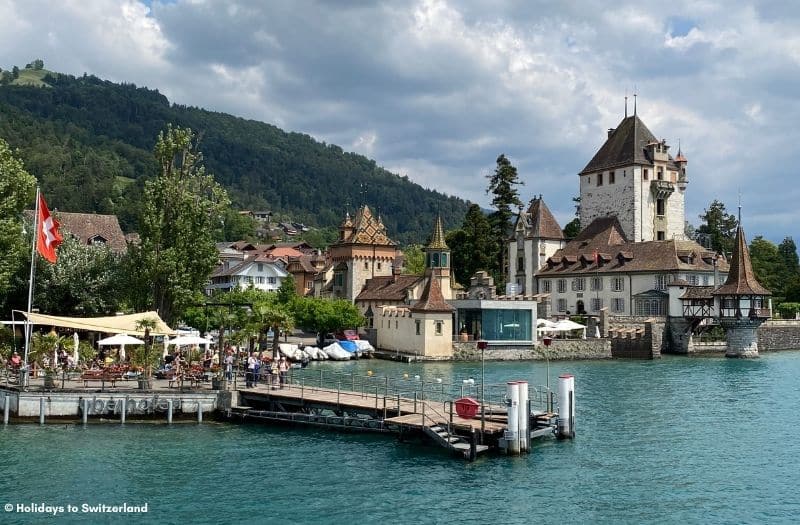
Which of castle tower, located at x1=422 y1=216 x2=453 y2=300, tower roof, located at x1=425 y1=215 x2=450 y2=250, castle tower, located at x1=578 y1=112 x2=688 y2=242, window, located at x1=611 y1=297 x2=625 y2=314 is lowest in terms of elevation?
window, located at x1=611 y1=297 x2=625 y2=314

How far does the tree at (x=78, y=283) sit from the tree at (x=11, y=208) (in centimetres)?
307

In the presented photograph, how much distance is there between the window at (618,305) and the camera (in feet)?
289

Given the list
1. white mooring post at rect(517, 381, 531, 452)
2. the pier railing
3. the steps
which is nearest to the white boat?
the pier railing

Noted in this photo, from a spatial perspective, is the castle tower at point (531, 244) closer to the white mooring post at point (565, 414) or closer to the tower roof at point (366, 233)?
the tower roof at point (366, 233)

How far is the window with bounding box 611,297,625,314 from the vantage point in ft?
289

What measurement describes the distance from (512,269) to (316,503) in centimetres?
7929

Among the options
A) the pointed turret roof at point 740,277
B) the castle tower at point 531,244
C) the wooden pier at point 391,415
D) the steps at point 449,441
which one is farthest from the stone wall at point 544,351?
the steps at point 449,441

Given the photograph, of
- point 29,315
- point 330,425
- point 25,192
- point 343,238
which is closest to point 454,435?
point 330,425

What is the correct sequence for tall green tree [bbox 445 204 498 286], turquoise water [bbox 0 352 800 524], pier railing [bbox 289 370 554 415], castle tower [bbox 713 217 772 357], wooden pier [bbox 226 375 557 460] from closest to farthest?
turquoise water [bbox 0 352 800 524]
wooden pier [bbox 226 375 557 460]
pier railing [bbox 289 370 554 415]
castle tower [bbox 713 217 772 357]
tall green tree [bbox 445 204 498 286]

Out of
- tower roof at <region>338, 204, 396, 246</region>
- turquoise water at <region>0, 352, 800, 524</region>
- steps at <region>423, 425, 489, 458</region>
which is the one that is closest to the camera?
turquoise water at <region>0, 352, 800, 524</region>

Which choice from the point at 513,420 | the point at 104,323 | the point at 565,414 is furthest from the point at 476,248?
the point at 513,420

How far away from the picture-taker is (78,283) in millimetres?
53656

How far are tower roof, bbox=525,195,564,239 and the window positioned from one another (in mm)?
→ 14040

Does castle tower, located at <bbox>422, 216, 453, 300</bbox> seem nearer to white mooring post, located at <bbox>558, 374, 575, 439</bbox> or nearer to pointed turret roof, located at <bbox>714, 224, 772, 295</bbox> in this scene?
pointed turret roof, located at <bbox>714, 224, 772, 295</bbox>
